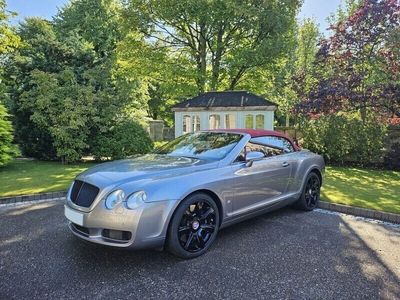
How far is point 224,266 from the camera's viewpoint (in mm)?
3271

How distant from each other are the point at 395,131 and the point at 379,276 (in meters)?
8.98

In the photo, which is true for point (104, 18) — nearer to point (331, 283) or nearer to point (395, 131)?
point (395, 131)

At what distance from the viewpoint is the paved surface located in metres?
2.78

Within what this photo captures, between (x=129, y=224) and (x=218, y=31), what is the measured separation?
15.2m

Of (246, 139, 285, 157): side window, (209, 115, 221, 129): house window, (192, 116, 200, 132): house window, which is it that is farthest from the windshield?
(192, 116, 200, 132): house window

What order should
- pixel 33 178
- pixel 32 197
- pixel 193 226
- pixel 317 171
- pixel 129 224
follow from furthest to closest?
pixel 33 178 → pixel 32 197 → pixel 317 171 → pixel 193 226 → pixel 129 224

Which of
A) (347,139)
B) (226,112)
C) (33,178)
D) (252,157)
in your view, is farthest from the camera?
(226,112)

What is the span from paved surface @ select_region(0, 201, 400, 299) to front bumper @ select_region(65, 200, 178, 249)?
12.2 inches

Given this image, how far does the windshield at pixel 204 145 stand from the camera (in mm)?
4156

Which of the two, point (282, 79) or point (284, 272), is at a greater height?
point (282, 79)

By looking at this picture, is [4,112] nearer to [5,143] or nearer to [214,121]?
[5,143]

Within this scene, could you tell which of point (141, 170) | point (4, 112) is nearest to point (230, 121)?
point (4, 112)

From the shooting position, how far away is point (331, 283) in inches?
116

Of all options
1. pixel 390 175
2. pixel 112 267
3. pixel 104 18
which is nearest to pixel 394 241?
pixel 112 267
